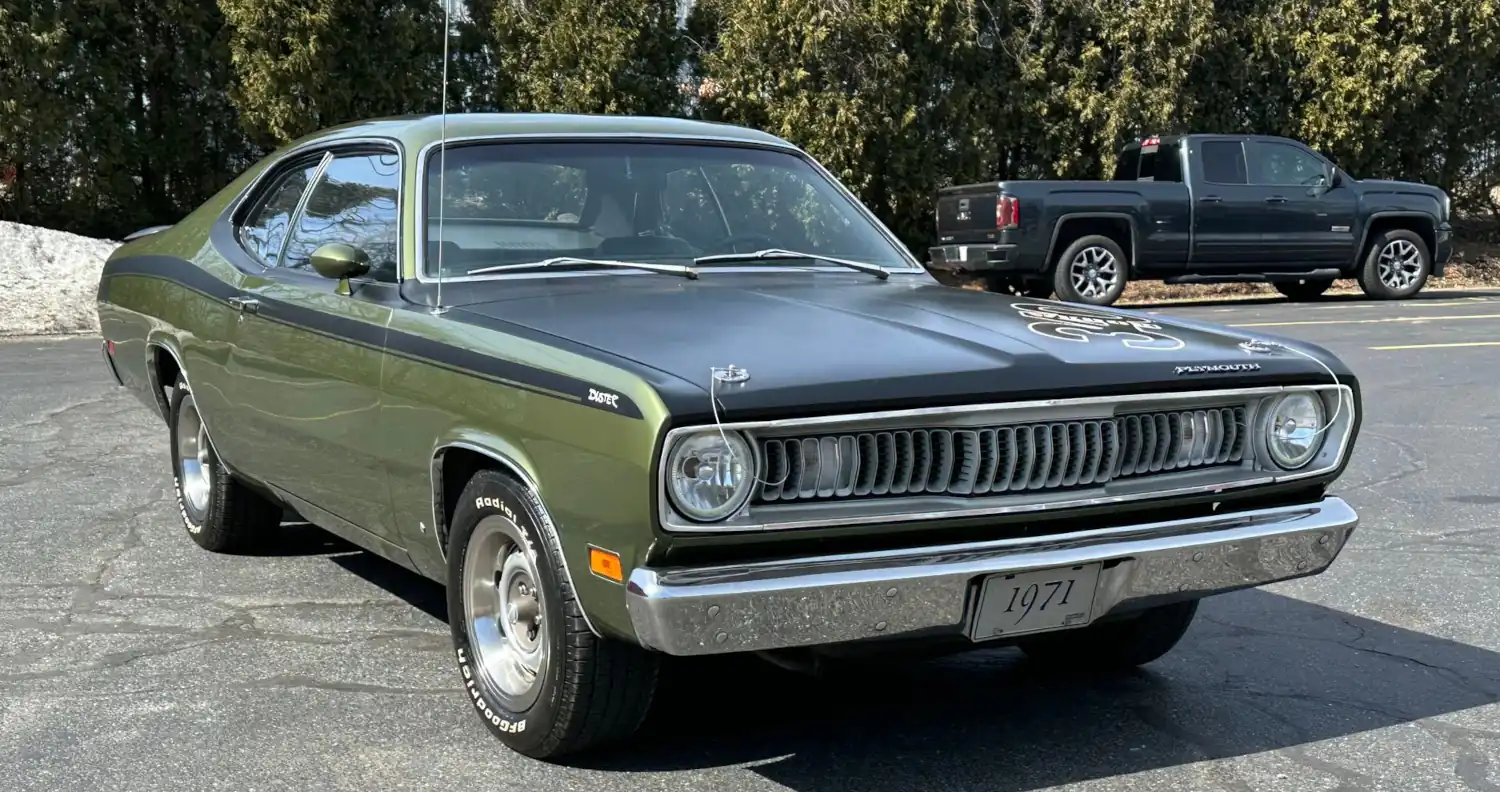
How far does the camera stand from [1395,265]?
733 inches

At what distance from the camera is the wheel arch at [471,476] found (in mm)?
3449

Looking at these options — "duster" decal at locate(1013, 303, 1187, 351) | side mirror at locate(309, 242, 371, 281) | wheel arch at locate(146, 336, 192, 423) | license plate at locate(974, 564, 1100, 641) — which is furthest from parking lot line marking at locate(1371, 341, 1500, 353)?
side mirror at locate(309, 242, 371, 281)

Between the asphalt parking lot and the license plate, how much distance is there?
406 mm

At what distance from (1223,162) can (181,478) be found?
45.9ft

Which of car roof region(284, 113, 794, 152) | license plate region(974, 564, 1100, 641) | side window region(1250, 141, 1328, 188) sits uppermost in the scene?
car roof region(284, 113, 794, 152)

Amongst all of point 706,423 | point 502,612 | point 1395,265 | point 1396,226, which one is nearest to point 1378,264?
point 1395,265

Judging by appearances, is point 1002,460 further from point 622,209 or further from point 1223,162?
point 1223,162

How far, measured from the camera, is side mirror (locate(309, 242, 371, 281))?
4.37 meters

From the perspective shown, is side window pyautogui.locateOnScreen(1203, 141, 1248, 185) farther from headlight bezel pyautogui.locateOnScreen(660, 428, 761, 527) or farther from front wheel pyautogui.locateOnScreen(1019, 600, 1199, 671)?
headlight bezel pyautogui.locateOnScreen(660, 428, 761, 527)

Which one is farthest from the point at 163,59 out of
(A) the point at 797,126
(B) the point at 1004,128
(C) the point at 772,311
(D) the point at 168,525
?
(C) the point at 772,311

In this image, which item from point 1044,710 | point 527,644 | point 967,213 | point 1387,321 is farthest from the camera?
point 967,213

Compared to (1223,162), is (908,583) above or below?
below

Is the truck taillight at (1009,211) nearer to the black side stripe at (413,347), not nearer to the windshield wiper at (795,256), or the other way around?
the black side stripe at (413,347)

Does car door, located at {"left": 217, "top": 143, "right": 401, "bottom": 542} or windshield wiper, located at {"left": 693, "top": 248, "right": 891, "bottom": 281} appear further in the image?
windshield wiper, located at {"left": 693, "top": 248, "right": 891, "bottom": 281}
